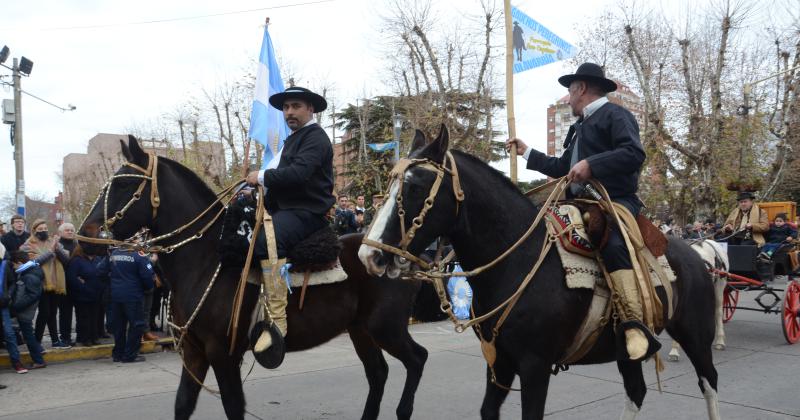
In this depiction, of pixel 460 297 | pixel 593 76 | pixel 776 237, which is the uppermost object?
pixel 593 76

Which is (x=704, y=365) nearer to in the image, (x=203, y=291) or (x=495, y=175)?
(x=495, y=175)

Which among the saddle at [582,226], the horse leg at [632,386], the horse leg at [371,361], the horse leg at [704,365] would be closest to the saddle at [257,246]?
the horse leg at [371,361]

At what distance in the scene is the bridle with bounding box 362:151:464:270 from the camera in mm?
2975

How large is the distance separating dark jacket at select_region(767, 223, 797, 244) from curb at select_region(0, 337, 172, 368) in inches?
408

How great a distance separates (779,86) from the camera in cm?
2883

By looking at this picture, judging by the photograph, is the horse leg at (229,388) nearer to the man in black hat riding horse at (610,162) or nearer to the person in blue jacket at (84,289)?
the man in black hat riding horse at (610,162)

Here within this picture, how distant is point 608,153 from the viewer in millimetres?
3594

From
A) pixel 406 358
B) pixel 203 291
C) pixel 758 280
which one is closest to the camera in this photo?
pixel 203 291

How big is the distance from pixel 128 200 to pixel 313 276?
4.84 feet

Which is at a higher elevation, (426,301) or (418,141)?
(418,141)

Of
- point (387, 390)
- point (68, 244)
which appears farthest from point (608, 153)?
point (68, 244)

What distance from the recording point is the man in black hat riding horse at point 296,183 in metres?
4.19

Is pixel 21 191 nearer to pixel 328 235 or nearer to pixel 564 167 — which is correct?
pixel 328 235

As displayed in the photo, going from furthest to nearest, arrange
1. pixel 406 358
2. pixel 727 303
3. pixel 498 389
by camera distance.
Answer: pixel 727 303 → pixel 406 358 → pixel 498 389
